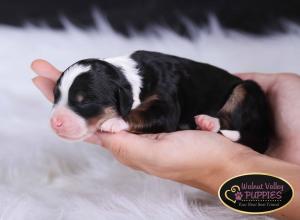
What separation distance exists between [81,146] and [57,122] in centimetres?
70

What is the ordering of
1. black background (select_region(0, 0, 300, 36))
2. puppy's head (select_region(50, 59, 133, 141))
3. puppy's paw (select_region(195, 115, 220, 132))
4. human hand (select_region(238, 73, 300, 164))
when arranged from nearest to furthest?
1. puppy's head (select_region(50, 59, 133, 141))
2. puppy's paw (select_region(195, 115, 220, 132))
3. human hand (select_region(238, 73, 300, 164))
4. black background (select_region(0, 0, 300, 36))

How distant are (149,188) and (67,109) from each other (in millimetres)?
489

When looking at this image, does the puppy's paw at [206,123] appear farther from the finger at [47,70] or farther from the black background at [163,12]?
the black background at [163,12]

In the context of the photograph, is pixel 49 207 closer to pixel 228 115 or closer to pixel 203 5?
pixel 228 115

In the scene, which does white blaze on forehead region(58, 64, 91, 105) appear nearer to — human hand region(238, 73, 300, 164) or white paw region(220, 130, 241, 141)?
white paw region(220, 130, 241, 141)

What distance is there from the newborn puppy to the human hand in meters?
0.08

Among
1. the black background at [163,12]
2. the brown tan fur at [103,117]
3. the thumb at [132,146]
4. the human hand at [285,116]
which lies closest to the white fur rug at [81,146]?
the black background at [163,12]

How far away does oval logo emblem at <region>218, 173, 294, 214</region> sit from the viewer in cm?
158

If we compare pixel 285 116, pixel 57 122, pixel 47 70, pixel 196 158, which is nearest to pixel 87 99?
pixel 57 122

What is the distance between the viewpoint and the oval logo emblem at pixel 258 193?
158 centimetres

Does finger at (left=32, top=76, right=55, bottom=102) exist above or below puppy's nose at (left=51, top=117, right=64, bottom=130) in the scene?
below

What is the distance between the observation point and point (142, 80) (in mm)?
1924

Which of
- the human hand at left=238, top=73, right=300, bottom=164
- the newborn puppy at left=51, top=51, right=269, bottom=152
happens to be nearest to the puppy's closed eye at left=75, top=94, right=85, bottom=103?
the newborn puppy at left=51, top=51, right=269, bottom=152

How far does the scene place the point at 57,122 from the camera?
1655mm
